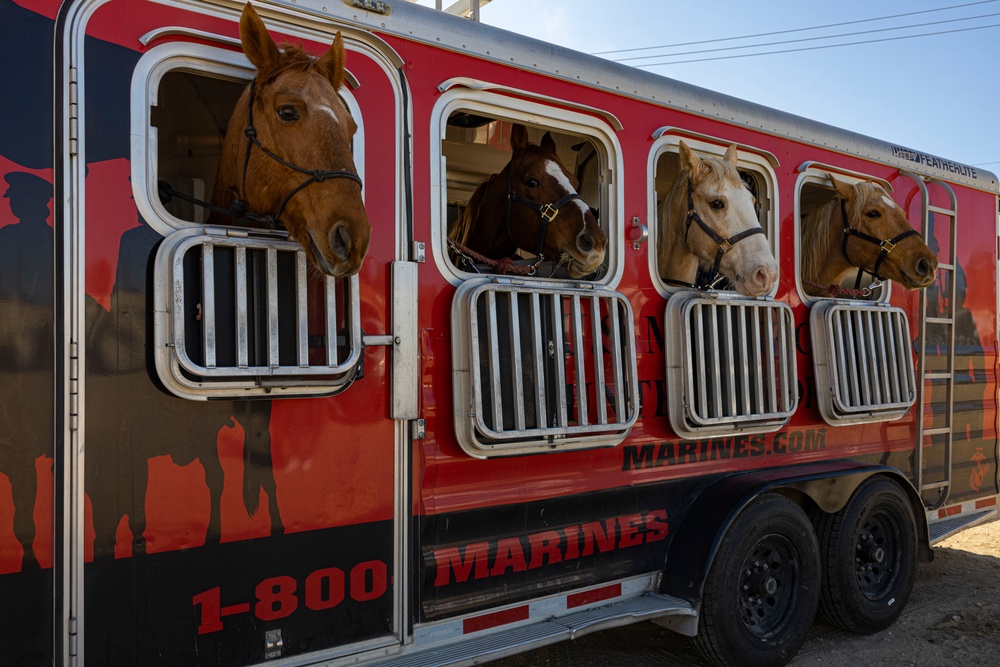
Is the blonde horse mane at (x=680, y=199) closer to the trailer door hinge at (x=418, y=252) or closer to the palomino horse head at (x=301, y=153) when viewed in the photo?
the trailer door hinge at (x=418, y=252)

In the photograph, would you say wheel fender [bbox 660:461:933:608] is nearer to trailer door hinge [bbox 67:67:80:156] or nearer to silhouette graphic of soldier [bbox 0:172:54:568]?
silhouette graphic of soldier [bbox 0:172:54:568]

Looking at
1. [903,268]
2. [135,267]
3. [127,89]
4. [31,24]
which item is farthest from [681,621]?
[31,24]

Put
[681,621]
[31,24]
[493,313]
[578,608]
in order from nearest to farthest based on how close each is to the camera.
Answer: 1. [31,24]
2. [493,313]
3. [578,608]
4. [681,621]

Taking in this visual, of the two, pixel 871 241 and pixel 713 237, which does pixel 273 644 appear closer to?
pixel 713 237

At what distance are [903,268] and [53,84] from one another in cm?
445

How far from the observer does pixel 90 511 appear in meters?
2.25

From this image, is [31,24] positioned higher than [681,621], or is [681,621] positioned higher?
[31,24]

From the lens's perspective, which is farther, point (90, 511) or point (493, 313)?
point (493, 313)

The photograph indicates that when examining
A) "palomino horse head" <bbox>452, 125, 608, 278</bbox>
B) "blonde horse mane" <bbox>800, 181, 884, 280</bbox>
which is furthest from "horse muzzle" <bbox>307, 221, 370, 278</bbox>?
"blonde horse mane" <bbox>800, 181, 884, 280</bbox>

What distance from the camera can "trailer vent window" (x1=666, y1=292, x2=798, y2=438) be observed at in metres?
3.69

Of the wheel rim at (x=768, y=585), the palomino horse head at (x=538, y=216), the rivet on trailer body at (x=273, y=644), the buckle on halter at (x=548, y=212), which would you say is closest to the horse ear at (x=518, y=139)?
the palomino horse head at (x=538, y=216)

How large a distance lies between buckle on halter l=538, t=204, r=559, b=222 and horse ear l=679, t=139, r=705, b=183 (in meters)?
0.73

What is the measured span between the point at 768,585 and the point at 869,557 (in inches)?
39.2

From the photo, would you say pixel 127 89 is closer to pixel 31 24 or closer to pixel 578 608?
pixel 31 24
